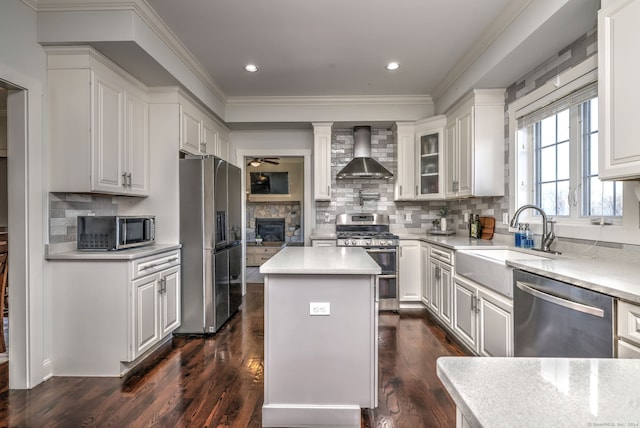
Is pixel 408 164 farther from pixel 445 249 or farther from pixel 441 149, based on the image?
pixel 445 249

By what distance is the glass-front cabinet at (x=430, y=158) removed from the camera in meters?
4.09

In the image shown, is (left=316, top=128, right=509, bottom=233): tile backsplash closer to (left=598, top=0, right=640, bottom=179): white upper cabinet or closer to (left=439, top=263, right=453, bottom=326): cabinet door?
(left=439, top=263, right=453, bottom=326): cabinet door

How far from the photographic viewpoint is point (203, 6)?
2412 millimetres

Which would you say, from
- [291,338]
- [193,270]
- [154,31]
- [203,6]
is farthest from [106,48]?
[291,338]

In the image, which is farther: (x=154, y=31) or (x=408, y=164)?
(x=408, y=164)

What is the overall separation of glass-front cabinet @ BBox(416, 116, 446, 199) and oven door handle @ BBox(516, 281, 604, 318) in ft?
7.52

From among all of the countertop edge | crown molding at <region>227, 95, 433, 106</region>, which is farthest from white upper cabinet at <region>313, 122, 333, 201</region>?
the countertop edge

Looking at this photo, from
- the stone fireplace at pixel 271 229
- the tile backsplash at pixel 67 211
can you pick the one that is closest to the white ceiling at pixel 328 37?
the tile backsplash at pixel 67 211

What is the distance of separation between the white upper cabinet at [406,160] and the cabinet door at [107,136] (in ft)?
10.4

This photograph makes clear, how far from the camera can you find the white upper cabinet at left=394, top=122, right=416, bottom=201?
14.4 feet

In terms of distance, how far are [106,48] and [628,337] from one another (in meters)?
3.46

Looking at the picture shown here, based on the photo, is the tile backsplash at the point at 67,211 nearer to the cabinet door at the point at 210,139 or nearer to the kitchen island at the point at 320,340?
the cabinet door at the point at 210,139

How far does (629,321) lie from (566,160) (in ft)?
5.66

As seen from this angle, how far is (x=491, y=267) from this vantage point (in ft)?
7.63
